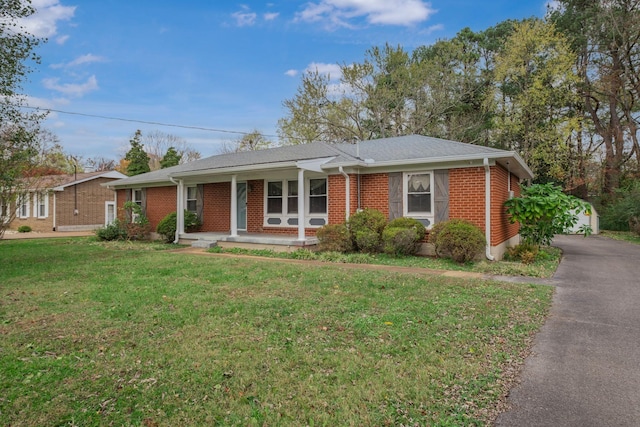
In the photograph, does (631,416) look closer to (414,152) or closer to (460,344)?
(460,344)

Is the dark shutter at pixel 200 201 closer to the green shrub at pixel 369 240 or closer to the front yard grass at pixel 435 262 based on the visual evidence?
the front yard grass at pixel 435 262

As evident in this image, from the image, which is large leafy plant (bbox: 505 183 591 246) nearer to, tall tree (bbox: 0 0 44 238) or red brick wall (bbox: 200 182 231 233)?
red brick wall (bbox: 200 182 231 233)

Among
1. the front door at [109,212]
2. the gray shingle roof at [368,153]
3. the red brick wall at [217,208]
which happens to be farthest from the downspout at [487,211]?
the front door at [109,212]

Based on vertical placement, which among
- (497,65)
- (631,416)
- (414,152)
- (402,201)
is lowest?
(631,416)

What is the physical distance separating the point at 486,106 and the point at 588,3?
29.1 feet

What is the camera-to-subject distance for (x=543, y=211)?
10.1 m

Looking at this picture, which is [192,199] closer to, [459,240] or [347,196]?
[347,196]

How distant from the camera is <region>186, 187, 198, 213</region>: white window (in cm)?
1661

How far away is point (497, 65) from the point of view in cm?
2438

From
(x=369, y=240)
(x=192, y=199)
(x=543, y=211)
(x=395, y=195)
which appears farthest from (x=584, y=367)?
(x=192, y=199)

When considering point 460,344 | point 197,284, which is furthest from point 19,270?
point 460,344

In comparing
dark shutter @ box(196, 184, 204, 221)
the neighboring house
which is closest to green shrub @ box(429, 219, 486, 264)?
dark shutter @ box(196, 184, 204, 221)

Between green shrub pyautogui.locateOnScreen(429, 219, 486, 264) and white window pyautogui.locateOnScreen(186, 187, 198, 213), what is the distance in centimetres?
1099

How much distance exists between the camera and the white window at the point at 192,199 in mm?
16609
